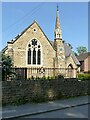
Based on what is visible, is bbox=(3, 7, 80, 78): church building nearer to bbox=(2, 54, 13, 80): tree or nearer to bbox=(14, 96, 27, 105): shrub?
bbox=(2, 54, 13, 80): tree

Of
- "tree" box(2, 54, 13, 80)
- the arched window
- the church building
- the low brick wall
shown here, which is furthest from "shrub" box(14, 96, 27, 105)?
the arched window

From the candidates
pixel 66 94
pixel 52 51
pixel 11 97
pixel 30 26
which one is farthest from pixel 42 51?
pixel 11 97

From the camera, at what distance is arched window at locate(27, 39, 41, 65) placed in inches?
1462

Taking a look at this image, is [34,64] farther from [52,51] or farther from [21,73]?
[21,73]

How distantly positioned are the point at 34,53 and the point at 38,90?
2117 cm

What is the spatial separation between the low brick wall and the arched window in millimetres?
17114

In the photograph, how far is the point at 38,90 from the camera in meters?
16.8

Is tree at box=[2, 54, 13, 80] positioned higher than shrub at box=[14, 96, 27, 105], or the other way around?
tree at box=[2, 54, 13, 80]

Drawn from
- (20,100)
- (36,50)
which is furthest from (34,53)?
(20,100)

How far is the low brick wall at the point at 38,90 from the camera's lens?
15.1 m

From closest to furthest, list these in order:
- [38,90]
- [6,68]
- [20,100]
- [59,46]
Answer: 1. [20,100]
2. [38,90]
3. [6,68]
4. [59,46]

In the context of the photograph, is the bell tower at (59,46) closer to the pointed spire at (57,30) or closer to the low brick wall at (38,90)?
the pointed spire at (57,30)

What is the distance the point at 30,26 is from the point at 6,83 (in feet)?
78.6

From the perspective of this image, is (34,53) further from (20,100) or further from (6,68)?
(20,100)
